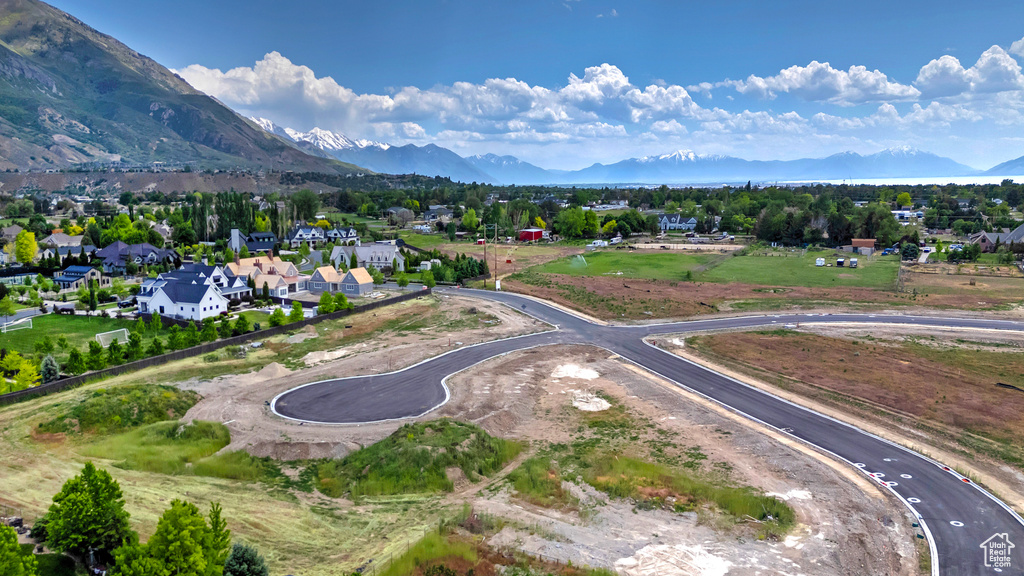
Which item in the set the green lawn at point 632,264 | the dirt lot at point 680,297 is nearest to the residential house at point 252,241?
the green lawn at point 632,264

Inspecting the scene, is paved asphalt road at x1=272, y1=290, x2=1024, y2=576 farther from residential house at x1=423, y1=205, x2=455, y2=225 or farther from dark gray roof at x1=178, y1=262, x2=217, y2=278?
residential house at x1=423, y1=205, x2=455, y2=225

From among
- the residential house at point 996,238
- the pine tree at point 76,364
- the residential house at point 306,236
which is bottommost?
the pine tree at point 76,364

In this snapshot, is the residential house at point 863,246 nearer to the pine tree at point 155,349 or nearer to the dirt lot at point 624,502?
the dirt lot at point 624,502

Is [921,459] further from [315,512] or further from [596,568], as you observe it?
[315,512]

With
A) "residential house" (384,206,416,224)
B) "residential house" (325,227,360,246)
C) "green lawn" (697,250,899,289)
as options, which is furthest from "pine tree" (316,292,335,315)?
"residential house" (384,206,416,224)

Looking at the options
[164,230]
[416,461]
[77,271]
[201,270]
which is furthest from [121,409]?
[164,230]

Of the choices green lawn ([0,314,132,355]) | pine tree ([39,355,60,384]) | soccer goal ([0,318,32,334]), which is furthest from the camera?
soccer goal ([0,318,32,334])
